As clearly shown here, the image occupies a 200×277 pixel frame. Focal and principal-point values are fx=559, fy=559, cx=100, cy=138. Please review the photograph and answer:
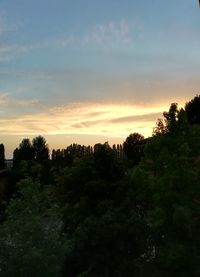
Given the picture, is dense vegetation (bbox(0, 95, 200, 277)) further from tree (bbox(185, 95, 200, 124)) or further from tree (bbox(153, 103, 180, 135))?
tree (bbox(185, 95, 200, 124))

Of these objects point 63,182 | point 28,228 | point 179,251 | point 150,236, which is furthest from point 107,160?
point 28,228

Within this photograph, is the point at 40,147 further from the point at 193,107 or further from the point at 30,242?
the point at 30,242

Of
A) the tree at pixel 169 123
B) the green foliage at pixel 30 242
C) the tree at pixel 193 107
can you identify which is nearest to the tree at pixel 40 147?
the tree at pixel 193 107

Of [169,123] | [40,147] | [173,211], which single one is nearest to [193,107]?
[40,147]

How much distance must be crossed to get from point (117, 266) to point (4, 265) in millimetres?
2930

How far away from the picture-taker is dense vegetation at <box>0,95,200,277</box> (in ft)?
31.9

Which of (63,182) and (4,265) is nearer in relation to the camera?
(4,265)

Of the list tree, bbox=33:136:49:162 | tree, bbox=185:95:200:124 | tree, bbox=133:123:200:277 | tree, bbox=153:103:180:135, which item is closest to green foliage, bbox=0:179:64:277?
tree, bbox=133:123:200:277

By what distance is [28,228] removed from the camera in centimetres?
820

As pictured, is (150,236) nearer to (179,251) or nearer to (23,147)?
(179,251)

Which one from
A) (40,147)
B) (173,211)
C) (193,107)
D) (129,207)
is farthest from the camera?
(193,107)

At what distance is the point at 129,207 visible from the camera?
10.5 meters

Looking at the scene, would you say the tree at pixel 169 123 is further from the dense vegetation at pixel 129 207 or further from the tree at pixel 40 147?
the tree at pixel 40 147

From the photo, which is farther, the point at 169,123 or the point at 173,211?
the point at 169,123
